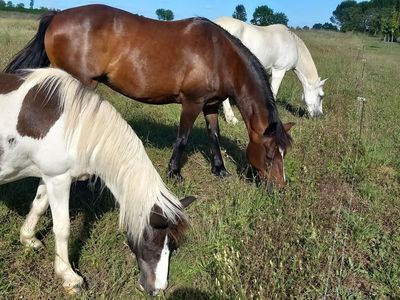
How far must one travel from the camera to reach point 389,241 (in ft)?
12.5

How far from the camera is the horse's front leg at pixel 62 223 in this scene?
3033 mm

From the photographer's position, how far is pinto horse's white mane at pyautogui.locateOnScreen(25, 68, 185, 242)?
2879 mm

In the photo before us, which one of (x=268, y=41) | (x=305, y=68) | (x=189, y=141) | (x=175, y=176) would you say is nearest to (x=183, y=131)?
(x=175, y=176)

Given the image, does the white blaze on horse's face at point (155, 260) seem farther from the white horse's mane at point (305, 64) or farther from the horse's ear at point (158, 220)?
the white horse's mane at point (305, 64)

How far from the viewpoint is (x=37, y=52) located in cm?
498

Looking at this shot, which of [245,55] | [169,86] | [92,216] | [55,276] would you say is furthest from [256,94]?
[55,276]

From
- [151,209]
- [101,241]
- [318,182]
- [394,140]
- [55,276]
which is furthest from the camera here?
[394,140]

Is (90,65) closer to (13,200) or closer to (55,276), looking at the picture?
(13,200)

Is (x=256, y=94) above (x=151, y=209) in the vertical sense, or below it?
above

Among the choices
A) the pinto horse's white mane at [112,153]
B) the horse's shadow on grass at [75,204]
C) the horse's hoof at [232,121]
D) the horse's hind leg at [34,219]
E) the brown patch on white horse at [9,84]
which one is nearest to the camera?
the pinto horse's white mane at [112,153]

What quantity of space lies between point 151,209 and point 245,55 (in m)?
2.97

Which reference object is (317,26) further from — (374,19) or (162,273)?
(162,273)

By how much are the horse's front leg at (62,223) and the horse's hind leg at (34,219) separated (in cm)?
44

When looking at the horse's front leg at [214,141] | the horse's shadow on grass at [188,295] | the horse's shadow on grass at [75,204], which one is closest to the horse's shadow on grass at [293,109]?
the horse's front leg at [214,141]
